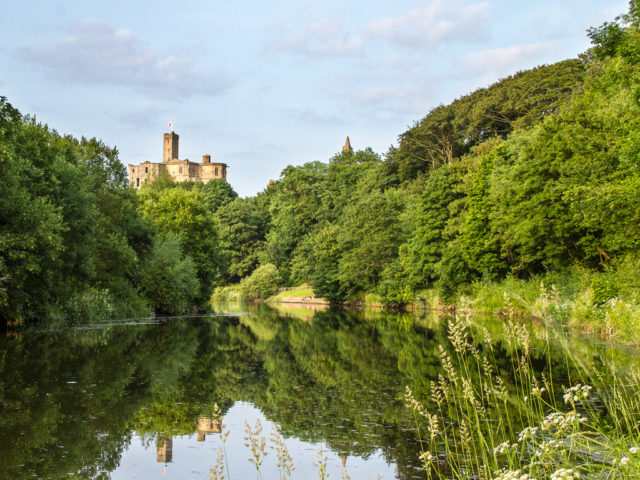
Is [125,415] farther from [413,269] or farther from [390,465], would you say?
[413,269]

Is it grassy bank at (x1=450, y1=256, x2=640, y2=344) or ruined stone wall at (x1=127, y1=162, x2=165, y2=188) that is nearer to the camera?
grassy bank at (x1=450, y1=256, x2=640, y2=344)

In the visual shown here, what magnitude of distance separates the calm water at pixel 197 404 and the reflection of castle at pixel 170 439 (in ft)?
0.08

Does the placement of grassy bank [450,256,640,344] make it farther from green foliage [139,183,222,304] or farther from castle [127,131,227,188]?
castle [127,131,227,188]

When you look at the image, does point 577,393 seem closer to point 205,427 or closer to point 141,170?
point 205,427

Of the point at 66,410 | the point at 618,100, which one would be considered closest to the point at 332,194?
the point at 618,100

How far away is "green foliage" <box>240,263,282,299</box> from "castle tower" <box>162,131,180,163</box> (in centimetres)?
10656

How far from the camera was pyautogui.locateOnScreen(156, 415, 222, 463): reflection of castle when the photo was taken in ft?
24.0

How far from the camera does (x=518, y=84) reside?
58.8m

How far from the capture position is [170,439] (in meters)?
8.02

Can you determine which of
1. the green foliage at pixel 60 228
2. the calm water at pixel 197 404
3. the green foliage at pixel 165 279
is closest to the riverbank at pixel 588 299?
the calm water at pixel 197 404

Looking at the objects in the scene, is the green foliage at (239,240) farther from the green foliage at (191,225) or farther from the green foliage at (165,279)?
the green foliage at (165,279)

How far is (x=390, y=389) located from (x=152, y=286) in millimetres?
31633

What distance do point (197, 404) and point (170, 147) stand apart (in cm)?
18607

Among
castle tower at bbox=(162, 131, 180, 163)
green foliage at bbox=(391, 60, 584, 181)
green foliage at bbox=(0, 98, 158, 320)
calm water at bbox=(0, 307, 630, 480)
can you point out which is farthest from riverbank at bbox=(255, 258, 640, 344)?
castle tower at bbox=(162, 131, 180, 163)
